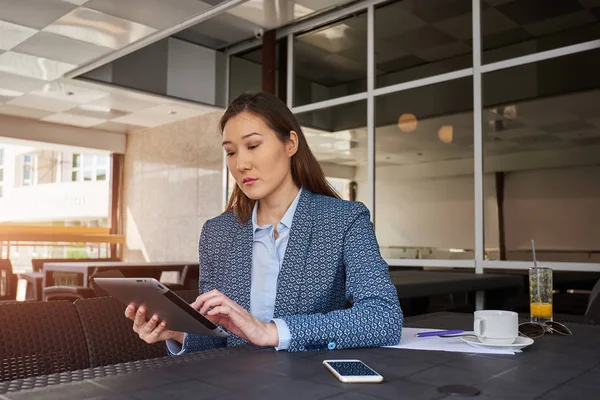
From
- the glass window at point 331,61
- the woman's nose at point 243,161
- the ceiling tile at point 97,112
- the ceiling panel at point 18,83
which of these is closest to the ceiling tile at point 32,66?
the ceiling panel at point 18,83

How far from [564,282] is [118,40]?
13.6 feet

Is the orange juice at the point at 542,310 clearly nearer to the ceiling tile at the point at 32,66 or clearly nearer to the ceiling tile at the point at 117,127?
the ceiling tile at the point at 32,66

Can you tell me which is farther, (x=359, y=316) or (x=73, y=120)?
(x=73, y=120)

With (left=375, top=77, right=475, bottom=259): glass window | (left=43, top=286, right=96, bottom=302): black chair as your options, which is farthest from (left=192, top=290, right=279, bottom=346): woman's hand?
(left=375, top=77, right=475, bottom=259): glass window

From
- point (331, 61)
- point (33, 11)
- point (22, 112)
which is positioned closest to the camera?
point (33, 11)

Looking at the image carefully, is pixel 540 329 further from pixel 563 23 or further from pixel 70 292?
pixel 563 23

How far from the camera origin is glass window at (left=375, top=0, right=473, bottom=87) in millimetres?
4938

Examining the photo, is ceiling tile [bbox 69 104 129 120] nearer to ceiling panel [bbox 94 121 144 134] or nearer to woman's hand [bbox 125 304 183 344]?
ceiling panel [bbox 94 121 144 134]

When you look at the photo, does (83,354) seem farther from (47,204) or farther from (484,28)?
(47,204)

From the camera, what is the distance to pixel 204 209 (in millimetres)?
7480

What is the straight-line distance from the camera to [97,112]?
25.7 feet

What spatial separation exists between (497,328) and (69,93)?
269 inches

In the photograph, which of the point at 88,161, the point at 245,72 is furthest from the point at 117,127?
the point at 245,72

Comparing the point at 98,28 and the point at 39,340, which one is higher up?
the point at 98,28
